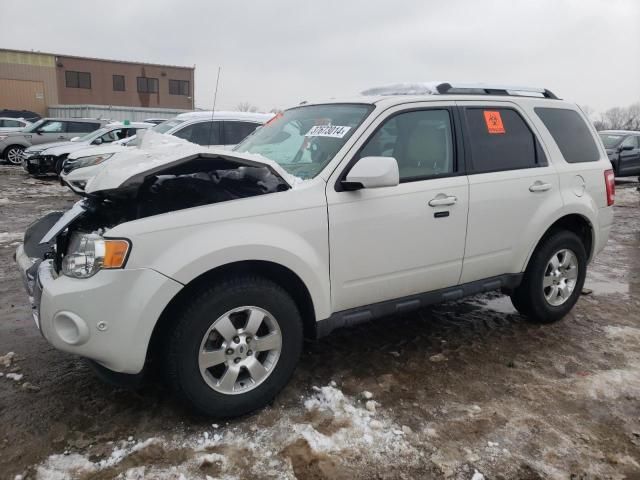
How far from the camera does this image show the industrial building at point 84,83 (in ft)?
149

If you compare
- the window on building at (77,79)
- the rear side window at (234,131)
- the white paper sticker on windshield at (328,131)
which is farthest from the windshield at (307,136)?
the window on building at (77,79)

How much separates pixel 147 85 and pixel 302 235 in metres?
54.7

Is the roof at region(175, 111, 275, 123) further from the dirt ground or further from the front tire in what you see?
the front tire

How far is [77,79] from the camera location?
49562 millimetres

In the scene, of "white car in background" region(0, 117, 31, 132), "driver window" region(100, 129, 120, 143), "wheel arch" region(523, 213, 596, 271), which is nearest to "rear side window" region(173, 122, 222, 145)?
"driver window" region(100, 129, 120, 143)

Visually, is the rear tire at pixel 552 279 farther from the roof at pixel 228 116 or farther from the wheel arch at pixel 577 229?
the roof at pixel 228 116

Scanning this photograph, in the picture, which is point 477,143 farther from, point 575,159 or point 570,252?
point 570,252

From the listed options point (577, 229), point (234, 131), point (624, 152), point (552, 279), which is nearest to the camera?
point (552, 279)

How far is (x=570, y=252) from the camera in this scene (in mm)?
4504

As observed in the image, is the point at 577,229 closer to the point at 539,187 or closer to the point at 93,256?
the point at 539,187

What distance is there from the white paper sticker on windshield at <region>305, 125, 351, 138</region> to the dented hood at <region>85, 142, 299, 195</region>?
0.58 metres

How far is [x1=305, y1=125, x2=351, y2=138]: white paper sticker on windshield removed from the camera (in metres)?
3.46

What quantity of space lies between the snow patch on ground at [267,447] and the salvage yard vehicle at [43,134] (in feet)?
54.8

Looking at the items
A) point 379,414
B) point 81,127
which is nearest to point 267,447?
point 379,414
